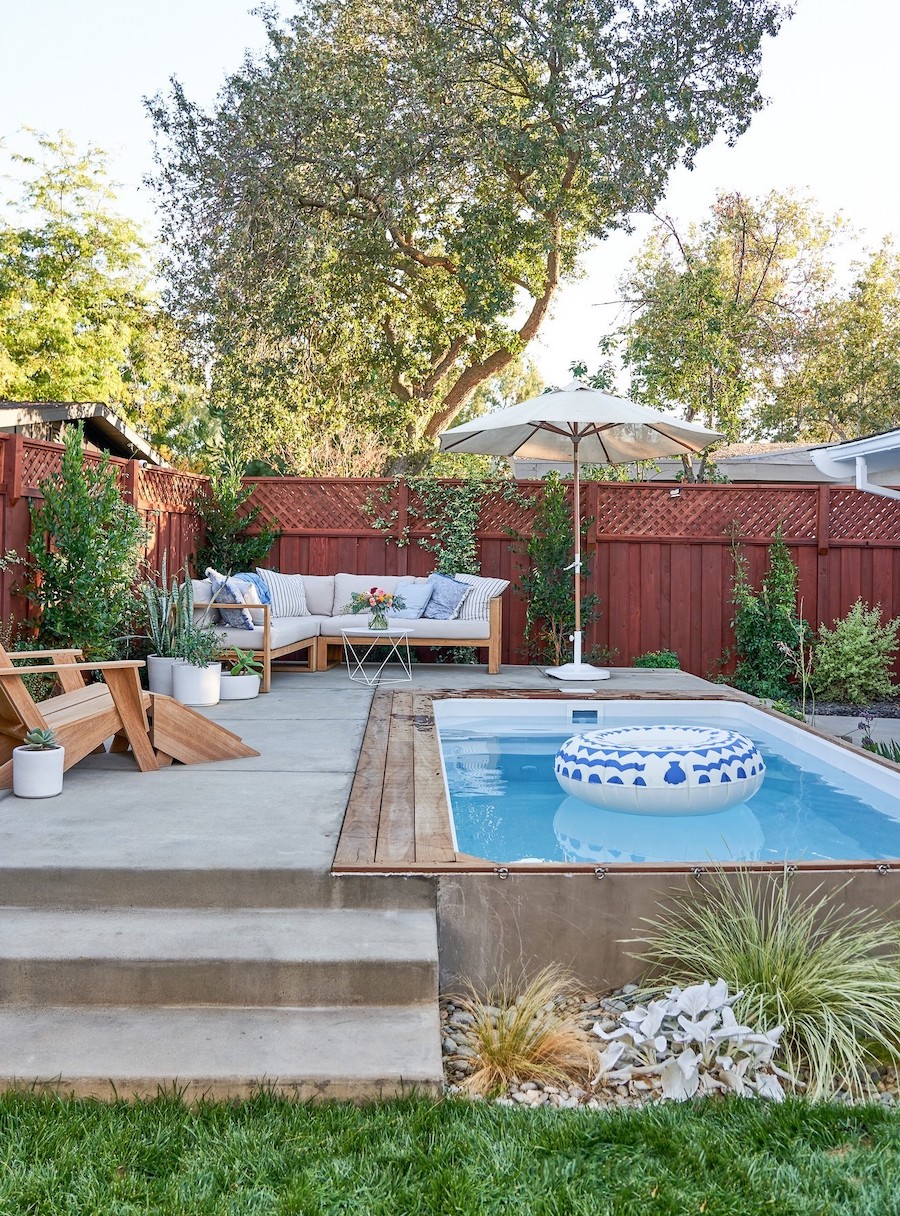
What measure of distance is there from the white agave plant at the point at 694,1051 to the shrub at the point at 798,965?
93mm

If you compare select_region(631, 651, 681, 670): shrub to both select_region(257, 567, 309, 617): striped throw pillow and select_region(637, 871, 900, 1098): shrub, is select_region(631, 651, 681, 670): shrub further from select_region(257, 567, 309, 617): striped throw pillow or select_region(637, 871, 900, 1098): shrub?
select_region(637, 871, 900, 1098): shrub

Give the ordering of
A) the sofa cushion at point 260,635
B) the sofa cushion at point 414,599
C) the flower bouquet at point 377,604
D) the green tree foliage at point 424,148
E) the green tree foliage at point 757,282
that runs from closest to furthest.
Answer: the sofa cushion at point 260,635 → the flower bouquet at point 377,604 → the sofa cushion at point 414,599 → the green tree foliage at point 424,148 → the green tree foliage at point 757,282

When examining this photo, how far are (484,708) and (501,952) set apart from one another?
3699 mm

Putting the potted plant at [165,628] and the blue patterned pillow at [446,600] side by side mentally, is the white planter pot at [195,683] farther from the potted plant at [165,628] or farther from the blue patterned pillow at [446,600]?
the blue patterned pillow at [446,600]

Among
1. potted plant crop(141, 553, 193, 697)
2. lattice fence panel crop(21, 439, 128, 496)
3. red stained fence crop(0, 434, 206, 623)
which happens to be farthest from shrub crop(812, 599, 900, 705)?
lattice fence panel crop(21, 439, 128, 496)

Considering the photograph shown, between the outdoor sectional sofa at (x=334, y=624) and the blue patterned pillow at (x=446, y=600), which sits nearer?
the outdoor sectional sofa at (x=334, y=624)

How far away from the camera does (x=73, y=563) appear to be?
19.7 ft

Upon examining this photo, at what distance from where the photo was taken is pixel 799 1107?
217 centimetres

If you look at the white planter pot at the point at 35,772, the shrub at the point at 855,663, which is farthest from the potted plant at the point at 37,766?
the shrub at the point at 855,663

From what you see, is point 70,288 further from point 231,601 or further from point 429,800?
point 429,800

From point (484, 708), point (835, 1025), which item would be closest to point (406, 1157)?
point (835, 1025)

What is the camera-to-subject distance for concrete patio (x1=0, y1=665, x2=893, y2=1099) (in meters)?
2.22

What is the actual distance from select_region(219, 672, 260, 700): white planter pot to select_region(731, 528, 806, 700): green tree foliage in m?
4.46

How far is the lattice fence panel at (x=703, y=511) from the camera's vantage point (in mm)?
9008
